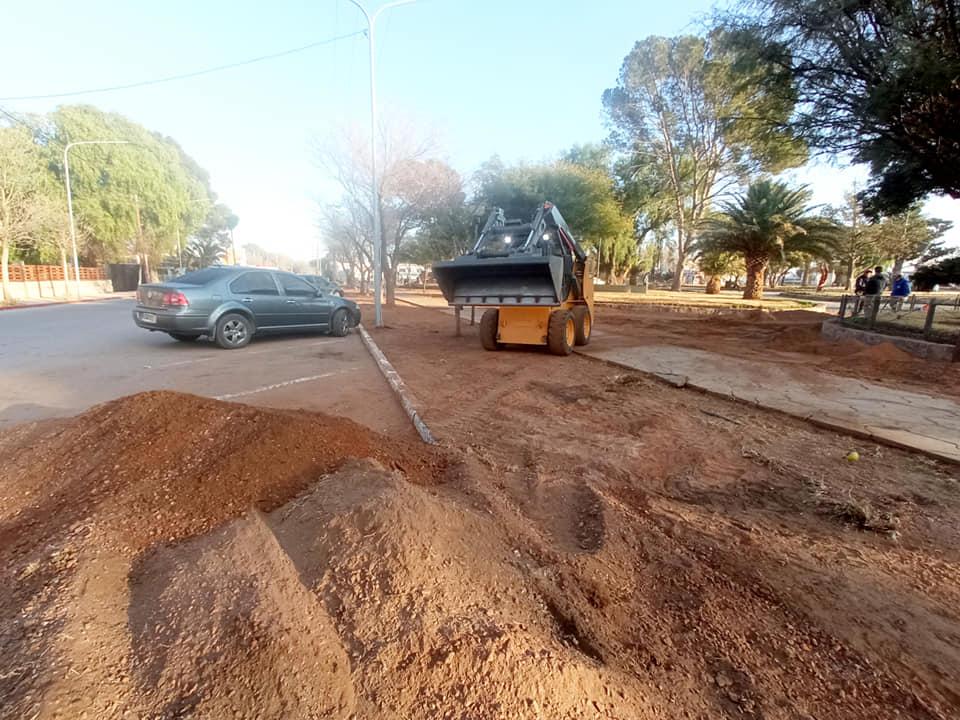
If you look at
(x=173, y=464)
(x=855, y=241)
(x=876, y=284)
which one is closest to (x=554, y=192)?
(x=876, y=284)

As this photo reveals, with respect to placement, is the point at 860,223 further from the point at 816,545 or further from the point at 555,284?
the point at 816,545

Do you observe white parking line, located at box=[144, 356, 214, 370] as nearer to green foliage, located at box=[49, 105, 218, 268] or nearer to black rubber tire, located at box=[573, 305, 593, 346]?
black rubber tire, located at box=[573, 305, 593, 346]

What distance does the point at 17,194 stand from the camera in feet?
66.2

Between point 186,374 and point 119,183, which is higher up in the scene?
point 119,183

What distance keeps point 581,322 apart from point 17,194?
Result: 2657cm

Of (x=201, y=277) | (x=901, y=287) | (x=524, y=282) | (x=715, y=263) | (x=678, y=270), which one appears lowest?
(x=201, y=277)

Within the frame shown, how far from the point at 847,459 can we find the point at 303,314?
949 cm

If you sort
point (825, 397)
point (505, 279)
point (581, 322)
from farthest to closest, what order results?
point (581, 322)
point (505, 279)
point (825, 397)

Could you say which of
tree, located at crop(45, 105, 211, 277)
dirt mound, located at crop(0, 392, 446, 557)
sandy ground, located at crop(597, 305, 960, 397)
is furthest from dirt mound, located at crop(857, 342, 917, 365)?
tree, located at crop(45, 105, 211, 277)

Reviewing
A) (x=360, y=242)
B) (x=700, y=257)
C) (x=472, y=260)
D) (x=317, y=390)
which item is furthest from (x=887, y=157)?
(x=360, y=242)

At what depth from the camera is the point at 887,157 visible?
31.5 ft

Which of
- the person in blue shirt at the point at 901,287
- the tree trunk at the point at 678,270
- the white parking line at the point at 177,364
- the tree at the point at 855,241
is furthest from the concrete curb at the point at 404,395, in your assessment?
the tree at the point at 855,241

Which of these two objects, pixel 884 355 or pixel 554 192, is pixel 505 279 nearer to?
pixel 884 355

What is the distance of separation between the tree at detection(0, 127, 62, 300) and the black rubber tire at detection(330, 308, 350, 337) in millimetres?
20833
